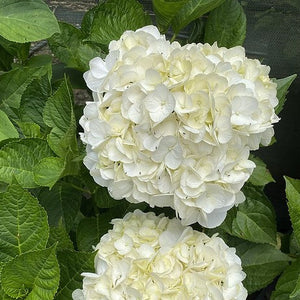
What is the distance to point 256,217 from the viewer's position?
965 millimetres

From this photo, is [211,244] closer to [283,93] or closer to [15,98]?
[283,93]

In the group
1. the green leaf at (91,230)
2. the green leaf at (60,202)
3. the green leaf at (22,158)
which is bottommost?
the green leaf at (91,230)

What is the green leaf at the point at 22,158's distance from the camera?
773mm

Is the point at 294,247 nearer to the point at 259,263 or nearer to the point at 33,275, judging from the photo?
the point at 259,263

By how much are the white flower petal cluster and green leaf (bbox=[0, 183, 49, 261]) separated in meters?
0.09

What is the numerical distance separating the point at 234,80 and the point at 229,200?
153mm

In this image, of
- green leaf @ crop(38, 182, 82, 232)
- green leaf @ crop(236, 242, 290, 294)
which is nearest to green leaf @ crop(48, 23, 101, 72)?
green leaf @ crop(38, 182, 82, 232)

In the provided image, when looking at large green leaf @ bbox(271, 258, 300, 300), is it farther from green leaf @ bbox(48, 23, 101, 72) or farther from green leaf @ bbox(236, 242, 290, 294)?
green leaf @ bbox(48, 23, 101, 72)

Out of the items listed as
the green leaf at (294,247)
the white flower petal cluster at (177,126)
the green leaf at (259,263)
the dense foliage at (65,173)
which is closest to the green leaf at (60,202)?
the dense foliage at (65,173)

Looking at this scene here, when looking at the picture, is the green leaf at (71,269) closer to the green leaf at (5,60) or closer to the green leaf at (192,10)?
the green leaf at (192,10)

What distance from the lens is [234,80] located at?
26.1 inches

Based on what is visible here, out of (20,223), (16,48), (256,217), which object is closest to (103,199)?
Result: (20,223)

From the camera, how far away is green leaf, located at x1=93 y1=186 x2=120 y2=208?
2.78ft

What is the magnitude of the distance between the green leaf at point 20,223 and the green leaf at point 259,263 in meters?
0.44
